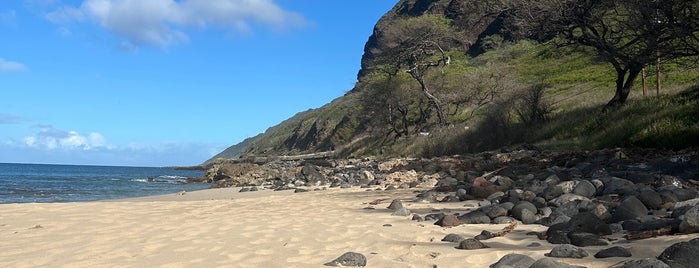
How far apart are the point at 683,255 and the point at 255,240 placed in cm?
423

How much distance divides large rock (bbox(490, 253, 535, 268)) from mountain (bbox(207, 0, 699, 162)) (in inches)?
464

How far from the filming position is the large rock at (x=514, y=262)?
14.1ft

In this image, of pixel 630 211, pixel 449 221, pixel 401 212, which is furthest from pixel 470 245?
pixel 401 212

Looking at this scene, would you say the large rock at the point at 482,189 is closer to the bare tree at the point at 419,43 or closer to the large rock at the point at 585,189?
the large rock at the point at 585,189

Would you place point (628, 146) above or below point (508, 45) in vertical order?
below

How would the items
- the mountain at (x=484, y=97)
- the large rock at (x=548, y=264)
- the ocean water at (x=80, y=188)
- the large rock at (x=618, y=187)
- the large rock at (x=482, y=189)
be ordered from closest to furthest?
the large rock at (x=548, y=264)
the large rock at (x=618, y=187)
the large rock at (x=482, y=189)
the mountain at (x=484, y=97)
the ocean water at (x=80, y=188)

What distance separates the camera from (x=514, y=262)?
436 centimetres

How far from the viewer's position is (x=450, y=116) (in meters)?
40.2

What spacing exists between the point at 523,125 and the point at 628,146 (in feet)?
28.1

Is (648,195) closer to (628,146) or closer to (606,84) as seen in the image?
(628,146)

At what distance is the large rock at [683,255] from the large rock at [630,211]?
6.83 feet

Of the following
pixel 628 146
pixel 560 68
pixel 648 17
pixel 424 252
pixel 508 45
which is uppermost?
pixel 508 45

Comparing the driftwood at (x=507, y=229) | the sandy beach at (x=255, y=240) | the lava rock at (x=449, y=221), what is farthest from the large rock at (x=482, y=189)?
the driftwood at (x=507, y=229)

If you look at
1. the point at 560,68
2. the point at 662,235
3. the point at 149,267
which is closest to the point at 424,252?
the point at 662,235
